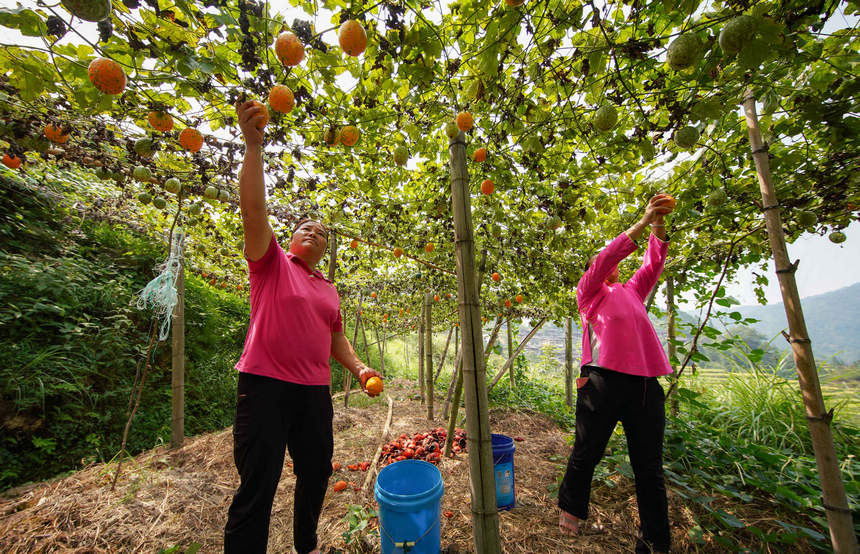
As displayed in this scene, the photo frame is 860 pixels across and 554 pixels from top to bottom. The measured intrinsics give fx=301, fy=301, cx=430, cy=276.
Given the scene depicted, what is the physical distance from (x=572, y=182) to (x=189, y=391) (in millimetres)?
7601

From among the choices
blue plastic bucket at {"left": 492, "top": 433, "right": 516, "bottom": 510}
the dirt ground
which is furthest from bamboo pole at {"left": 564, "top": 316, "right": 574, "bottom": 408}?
blue plastic bucket at {"left": 492, "top": 433, "right": 516, "bottom": 510}

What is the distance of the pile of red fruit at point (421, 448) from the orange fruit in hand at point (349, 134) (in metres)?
3.41

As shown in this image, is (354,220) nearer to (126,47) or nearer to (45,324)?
(126,47)

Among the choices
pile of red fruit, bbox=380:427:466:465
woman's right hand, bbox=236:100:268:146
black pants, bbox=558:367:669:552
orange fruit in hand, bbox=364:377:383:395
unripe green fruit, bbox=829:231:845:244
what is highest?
unripe green fruit, bbox=829:231:845:244

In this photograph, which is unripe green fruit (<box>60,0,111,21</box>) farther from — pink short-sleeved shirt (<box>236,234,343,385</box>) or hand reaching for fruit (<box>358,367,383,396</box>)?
hand reaching for fruit (<box>358,367,383,396</box>)

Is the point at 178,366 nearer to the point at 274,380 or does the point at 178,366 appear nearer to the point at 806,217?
the point at 274,380

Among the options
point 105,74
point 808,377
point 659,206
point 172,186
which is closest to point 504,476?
point 808,377

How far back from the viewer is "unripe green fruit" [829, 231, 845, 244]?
3354 millimetres

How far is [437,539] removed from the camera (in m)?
2.02

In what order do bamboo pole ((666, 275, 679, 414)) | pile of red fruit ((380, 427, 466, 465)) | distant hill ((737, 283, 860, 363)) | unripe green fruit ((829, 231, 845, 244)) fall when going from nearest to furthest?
unripe green fruit ((829, 231, 845, 244)), pile of red fruit ((380, 427, 466, 465)), bamboo pole ((666, 275, 679, 414)), distant hill ((737, 283, 860, 363))

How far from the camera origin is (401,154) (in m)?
1.97

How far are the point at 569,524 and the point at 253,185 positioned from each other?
124 inches

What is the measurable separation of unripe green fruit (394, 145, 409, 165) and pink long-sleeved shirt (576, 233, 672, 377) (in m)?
1.51

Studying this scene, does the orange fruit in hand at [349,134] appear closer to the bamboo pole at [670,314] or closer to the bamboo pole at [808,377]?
the bamboo pole at [808,377]
